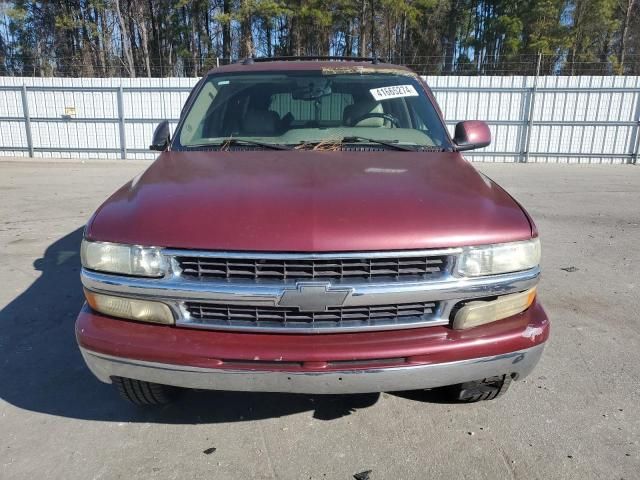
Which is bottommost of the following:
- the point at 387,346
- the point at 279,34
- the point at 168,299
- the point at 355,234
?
the point at 387,346

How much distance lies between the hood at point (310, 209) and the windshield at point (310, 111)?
620 mm

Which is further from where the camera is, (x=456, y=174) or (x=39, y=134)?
(x=39, y=134)

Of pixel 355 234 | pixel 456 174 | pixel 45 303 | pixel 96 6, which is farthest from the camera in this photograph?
pixel 96 6

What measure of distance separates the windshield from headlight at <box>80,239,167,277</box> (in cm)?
124

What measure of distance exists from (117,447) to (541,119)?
15050mm

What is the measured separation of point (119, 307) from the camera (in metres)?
2.08

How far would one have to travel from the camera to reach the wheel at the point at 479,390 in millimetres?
2418

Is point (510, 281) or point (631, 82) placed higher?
point (631, 82)

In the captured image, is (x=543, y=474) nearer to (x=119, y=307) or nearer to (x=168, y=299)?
(x=168, y=299)

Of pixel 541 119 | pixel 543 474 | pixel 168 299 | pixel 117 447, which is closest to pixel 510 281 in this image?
pixel 543 474

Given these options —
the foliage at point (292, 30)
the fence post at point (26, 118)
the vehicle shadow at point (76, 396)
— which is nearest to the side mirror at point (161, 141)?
the vehicle shadow at point (76, 396)

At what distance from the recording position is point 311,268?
193 centimetres

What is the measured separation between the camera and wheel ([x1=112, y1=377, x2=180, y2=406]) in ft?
7.57

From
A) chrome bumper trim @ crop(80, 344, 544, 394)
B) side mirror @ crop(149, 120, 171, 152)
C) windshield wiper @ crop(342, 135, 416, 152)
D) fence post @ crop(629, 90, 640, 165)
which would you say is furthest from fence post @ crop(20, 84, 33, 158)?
fence post @ crop(629, 90, 640, 165)
